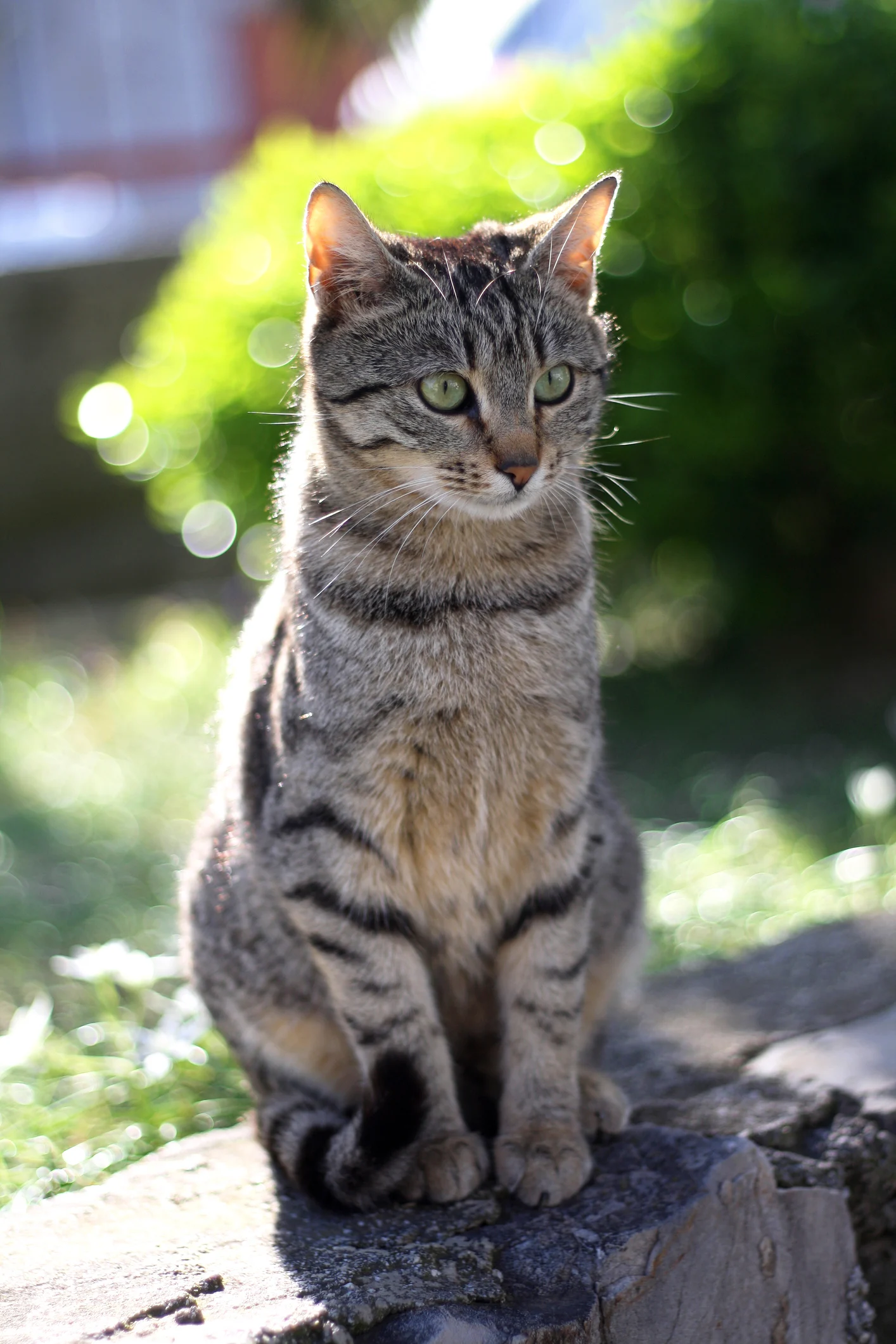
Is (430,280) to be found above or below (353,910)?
above

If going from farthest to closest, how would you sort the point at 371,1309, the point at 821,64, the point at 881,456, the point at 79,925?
the point at 881,456
the point at 821,64
the point at 79,925
the point at 371,1309

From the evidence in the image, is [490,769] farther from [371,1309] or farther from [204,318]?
[204,318]

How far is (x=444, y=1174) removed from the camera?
212 cm

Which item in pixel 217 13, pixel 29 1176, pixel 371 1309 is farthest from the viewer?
pixel 217 13

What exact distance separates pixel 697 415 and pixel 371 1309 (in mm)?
3933

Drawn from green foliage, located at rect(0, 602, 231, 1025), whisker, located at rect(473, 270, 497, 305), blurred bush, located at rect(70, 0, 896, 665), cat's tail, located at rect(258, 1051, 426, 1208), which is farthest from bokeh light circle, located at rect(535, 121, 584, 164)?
cat's tail, located at rect(258, 1051, 426, 1208)

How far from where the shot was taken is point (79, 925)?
4.28 m

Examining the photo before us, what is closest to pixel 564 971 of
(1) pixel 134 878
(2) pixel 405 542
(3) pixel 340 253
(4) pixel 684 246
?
(2) pixel 405 542

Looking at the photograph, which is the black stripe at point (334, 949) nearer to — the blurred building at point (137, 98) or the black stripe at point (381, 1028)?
the black stripe at point (381, 1028)

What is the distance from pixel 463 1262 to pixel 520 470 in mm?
1241

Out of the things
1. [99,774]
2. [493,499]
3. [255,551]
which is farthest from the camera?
[255,551]

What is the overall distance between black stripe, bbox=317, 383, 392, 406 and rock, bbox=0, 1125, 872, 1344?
1370 millimetres

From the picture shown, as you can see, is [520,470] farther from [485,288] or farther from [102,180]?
[102,180]

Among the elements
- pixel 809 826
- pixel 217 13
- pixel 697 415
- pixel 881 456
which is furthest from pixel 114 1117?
pixel 217 13
